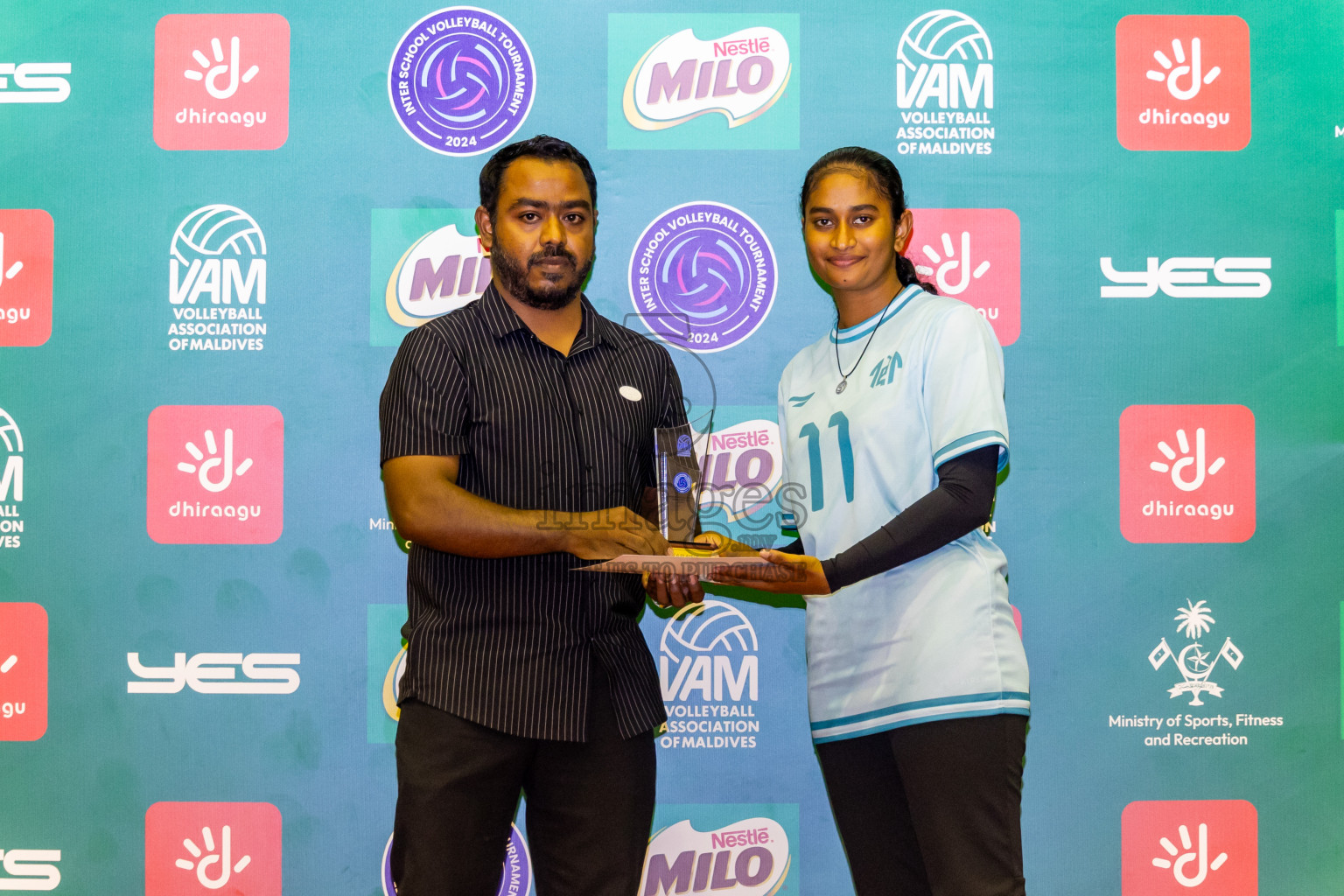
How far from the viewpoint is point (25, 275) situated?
251 cm

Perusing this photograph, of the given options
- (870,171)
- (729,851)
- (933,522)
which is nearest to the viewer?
(933,522)

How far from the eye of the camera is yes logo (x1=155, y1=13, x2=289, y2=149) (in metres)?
2.50

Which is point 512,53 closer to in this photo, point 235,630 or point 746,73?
point 746,73

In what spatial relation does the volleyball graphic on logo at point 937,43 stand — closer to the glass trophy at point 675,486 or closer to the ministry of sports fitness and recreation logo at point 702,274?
the ministry of sports fitness and recreation logo at point 702,274

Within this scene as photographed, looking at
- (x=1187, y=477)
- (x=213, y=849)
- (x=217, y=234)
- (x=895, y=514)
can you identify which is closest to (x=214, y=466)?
(x=217, y=234)

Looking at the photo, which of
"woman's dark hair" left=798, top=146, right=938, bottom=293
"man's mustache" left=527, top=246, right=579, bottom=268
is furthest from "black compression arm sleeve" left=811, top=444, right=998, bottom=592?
"man's mustache" left=527, top=246, right=579, bottom=268

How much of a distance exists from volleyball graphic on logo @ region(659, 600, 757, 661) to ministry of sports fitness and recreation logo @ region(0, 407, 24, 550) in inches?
68.7

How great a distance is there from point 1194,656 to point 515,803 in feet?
5.89

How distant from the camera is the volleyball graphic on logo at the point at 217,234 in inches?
98.4

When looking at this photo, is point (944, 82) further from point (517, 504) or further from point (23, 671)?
point (23, 671)

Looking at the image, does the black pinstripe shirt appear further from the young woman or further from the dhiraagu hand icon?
the dhiraagu hand icon

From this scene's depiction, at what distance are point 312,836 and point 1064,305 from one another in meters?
2.42

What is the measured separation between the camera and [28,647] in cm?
248

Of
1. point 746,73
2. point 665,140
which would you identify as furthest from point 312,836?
point 746,73
